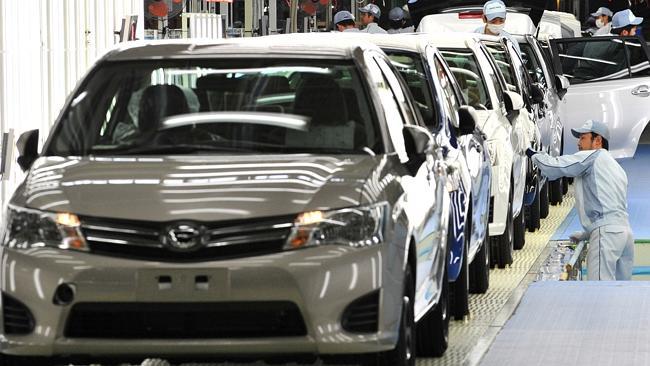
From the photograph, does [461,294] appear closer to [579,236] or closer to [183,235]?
[183,235]

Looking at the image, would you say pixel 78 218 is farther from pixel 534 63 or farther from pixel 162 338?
pixel 534 63

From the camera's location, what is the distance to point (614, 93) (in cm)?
2080

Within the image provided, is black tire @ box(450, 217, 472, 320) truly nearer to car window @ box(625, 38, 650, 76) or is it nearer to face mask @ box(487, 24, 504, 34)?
face mask @ box(487, 24, 504, 34)

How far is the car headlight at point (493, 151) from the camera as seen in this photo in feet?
41.3

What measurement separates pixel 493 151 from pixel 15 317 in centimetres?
664

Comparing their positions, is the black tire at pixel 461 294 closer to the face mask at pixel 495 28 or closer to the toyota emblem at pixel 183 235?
the toyota emblem at pixel 183 235

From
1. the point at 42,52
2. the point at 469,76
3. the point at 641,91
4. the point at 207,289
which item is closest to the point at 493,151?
the point at 469,76

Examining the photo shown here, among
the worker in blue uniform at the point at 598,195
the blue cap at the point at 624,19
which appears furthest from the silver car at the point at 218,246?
the blue cap at the point at 624,19

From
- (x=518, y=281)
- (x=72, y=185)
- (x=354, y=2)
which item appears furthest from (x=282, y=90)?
(x=354, y=2)

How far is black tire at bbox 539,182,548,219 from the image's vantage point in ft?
59.5

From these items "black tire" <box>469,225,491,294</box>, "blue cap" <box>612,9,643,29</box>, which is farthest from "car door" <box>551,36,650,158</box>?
"black tire" <box>469,225,491,294</box>

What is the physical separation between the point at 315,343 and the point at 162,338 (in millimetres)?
582

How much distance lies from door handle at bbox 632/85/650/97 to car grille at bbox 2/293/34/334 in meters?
15.3

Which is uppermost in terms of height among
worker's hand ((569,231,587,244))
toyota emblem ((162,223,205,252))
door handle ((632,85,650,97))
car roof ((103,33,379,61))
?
car roof ((103,33,379,61))
